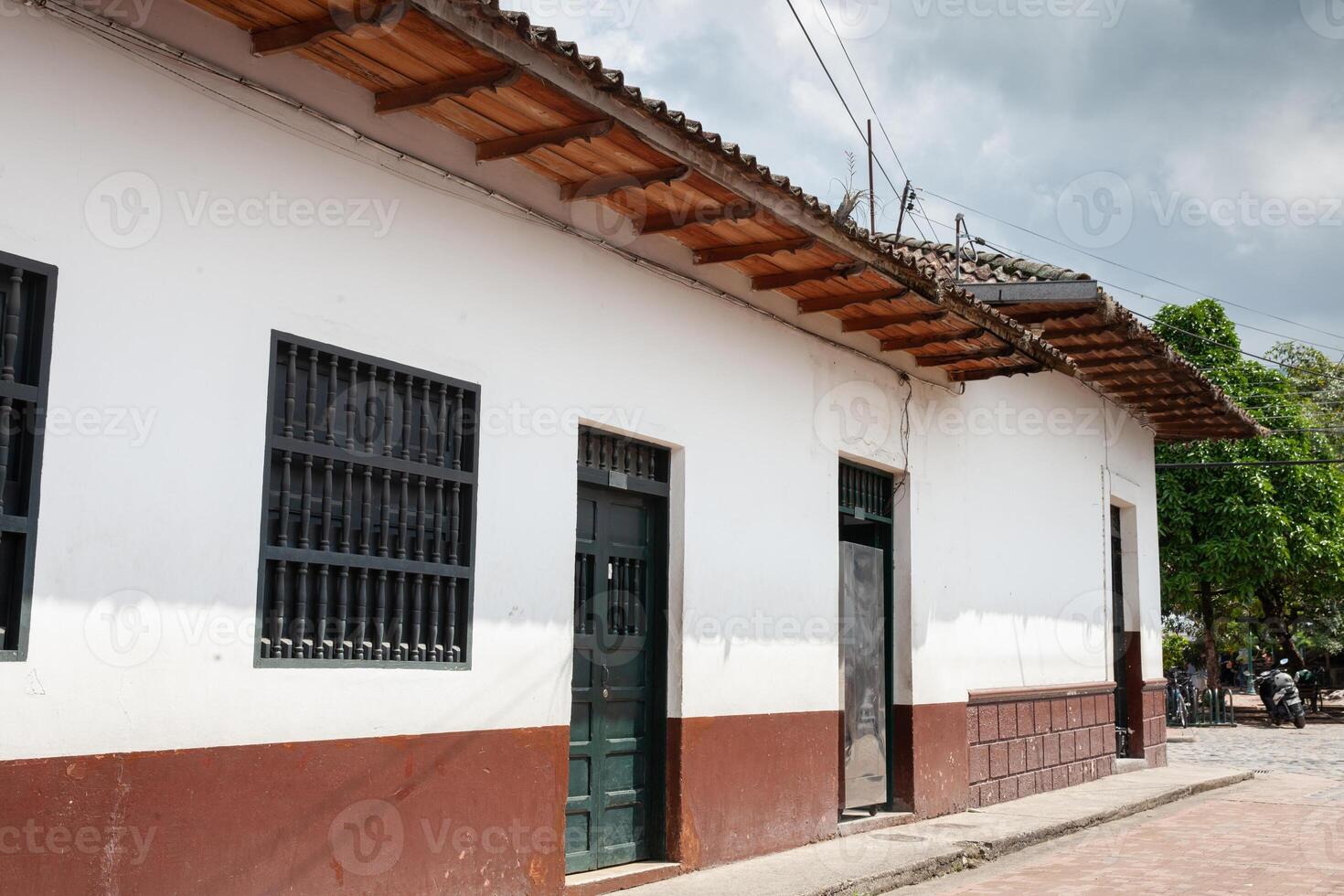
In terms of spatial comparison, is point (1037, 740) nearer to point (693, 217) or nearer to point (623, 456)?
point (623, 456)

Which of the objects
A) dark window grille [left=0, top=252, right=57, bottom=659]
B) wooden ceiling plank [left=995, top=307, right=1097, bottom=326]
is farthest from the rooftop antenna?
dark window grille [left=0, top=252, right=57, bottom=659]

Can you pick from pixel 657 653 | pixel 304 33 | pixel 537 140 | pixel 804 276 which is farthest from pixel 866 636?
pixel 304 33

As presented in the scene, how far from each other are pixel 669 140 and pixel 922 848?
5.16 metres

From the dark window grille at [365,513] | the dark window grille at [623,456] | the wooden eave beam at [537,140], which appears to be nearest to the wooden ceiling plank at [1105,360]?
the dark window grille at [623,456]

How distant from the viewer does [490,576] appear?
20.4ft

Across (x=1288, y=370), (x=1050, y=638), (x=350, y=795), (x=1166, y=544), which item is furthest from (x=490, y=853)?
(x=1288, y=370)

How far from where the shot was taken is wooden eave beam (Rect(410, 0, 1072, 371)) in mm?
4953

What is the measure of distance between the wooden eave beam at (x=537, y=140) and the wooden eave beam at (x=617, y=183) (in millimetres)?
611

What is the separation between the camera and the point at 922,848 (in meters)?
8.67

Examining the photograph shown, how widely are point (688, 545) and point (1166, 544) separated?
18.6 m

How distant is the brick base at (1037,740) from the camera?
11.1m

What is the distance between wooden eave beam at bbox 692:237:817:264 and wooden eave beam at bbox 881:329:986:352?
2360 millimetres

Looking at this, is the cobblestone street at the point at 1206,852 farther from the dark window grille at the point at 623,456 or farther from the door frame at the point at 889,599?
the dark window grille at the point at 623,456

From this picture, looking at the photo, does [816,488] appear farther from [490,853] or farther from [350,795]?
[350,795]
